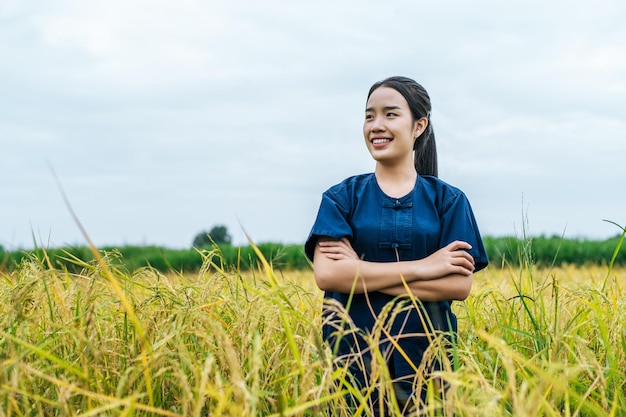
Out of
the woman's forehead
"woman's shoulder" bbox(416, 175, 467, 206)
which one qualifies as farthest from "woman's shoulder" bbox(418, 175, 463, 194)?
the woman's forehead

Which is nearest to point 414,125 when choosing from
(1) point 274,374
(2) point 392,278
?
(2) point 392,278

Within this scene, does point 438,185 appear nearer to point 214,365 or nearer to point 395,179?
point 395,179

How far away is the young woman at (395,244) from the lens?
225cm

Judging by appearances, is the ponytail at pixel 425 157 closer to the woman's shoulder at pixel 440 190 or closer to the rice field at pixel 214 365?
the woman's shoulder at pixel 440 190

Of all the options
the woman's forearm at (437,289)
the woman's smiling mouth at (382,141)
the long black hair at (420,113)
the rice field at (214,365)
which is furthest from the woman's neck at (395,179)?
the rice field at (214,365)

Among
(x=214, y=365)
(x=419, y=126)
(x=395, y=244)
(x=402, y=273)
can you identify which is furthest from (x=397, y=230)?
(x=214, y=365)

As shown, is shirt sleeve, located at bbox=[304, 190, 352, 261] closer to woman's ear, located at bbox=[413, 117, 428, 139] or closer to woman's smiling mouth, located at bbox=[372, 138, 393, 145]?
woman's smiling mouth, located at bbox=[372, 138, 393, 145]

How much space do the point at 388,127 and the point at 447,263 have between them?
0.54 meters

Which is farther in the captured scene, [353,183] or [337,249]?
[353,183]

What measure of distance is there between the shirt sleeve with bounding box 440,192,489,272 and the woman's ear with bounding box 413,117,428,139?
282 mm

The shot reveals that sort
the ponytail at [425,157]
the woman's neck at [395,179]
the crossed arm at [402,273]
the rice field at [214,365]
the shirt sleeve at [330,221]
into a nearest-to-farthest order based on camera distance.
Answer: the rice field at [214,365], the crossed arm at [402,273], the shirt sleeve at [330,221], the woman's neck at [395,179], the ponytail at [425,157]

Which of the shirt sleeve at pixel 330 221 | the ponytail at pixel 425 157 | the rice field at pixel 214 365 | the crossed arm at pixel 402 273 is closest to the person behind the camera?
the rice field at pixel 214 365

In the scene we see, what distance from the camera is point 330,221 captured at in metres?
2.38

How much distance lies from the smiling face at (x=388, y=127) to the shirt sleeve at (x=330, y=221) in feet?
0.73
